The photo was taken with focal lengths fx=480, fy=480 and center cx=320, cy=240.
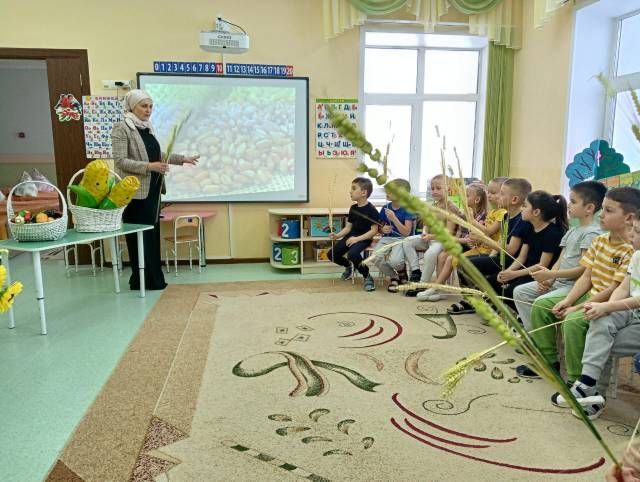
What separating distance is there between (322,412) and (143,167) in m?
2.60

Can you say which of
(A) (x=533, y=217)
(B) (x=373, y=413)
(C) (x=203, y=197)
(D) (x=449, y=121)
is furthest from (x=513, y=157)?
(B) (x=373, y=413)

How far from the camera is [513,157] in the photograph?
5297mm

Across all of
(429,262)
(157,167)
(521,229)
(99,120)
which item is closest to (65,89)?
(99,120)

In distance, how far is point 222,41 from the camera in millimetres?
4352

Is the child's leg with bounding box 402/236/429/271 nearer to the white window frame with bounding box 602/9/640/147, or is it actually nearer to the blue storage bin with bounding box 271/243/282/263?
the blue storage bin with bounding box 271/243/282/263

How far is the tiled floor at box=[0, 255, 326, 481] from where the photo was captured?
1917 mm

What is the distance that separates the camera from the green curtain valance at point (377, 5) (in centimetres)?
482

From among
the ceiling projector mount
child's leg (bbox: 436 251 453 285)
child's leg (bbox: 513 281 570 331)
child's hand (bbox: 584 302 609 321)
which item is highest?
the ceiling projector mount

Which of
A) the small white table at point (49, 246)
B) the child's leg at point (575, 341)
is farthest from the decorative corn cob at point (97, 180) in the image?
the child's leg at point (575, 341)

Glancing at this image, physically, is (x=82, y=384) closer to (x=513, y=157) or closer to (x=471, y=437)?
(x=471, y=437)

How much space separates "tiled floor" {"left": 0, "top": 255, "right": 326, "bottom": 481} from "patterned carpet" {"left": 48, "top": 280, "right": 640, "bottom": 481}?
4.2 inches

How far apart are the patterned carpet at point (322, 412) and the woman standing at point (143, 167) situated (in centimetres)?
102

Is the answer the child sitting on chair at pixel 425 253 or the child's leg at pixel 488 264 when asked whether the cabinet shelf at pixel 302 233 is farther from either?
the child's leg at pixel 488 264

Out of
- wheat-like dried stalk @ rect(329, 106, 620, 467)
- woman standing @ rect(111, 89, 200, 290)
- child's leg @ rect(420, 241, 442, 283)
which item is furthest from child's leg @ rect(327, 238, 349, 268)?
wheat-like dried stalk @ rect(329, 106, 620, 467)
